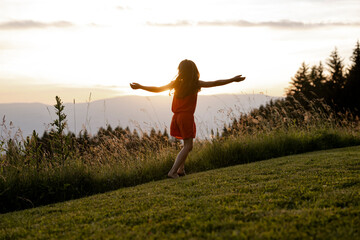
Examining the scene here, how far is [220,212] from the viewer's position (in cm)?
361

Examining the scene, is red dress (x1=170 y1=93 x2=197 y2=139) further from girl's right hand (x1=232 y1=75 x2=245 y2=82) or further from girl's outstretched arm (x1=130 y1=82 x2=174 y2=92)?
girl's right hand (x1=232 y1=75 x2=245 y2=82)

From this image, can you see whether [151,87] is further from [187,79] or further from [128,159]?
[128,159]

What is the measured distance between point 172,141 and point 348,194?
18.0ft

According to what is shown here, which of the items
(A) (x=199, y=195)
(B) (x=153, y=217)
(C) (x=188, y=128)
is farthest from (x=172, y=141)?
(B) (x=153, y=217)

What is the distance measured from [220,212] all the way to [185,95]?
3247 mm

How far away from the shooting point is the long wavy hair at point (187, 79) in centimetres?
647

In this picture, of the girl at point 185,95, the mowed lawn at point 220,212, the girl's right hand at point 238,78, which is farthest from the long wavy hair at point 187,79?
the mowed lawn at point 220,212

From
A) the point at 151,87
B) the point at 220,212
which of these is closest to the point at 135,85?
the point at 151,87

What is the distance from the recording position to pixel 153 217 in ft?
12.0

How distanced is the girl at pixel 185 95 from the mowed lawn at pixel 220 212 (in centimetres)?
89

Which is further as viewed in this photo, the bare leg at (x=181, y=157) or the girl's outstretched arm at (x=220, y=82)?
the bare leg at (x=181, y=157)

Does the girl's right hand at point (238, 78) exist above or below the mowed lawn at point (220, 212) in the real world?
above

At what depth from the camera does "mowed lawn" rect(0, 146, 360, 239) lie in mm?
3070

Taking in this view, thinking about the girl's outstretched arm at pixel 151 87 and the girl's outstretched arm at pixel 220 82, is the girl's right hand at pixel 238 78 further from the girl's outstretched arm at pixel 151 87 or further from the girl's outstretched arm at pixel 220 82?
the girl's outstretched arm at pixel 151 87
